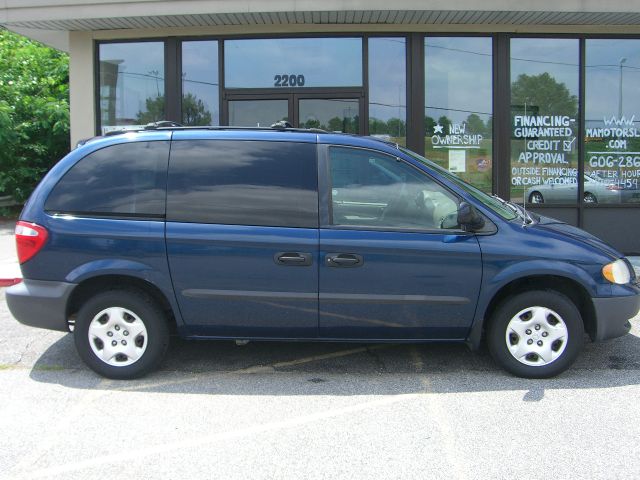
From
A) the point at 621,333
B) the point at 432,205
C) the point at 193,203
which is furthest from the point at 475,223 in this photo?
the point at 193,203

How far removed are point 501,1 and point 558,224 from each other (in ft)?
15.0

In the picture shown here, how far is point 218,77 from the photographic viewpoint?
967cm

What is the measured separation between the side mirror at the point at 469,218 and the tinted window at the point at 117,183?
2.26 meters

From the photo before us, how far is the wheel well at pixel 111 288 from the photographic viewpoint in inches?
187

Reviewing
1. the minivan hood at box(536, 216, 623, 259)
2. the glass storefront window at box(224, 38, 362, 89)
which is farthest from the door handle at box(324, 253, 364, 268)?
the glass storefront window at box(224, 38, 362, 89)

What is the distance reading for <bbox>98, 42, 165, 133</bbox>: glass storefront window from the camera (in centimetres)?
983

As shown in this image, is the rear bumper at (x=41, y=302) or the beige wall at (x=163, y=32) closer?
the rear bumper at (x=41, y=302)

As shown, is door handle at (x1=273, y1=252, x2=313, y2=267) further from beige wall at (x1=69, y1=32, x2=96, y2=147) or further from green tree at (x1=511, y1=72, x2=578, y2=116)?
beige wall at (x1=69, y1=32, x2=96, y2=147)

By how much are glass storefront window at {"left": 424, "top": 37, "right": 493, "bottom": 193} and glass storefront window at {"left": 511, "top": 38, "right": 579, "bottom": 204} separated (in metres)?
0.45

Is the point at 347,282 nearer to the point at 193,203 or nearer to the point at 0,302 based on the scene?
the point at 193,203

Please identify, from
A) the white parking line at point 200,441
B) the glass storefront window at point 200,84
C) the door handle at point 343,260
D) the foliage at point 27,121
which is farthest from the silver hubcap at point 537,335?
the foliage at point 27,121

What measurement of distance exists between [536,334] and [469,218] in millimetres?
1062

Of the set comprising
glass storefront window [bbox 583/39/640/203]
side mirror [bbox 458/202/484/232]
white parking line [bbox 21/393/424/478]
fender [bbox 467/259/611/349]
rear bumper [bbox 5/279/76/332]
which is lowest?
white parking line [bbox 21/393/424/478]

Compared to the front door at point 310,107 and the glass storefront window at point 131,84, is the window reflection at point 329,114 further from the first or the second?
the glass storefront window at point 131,84
